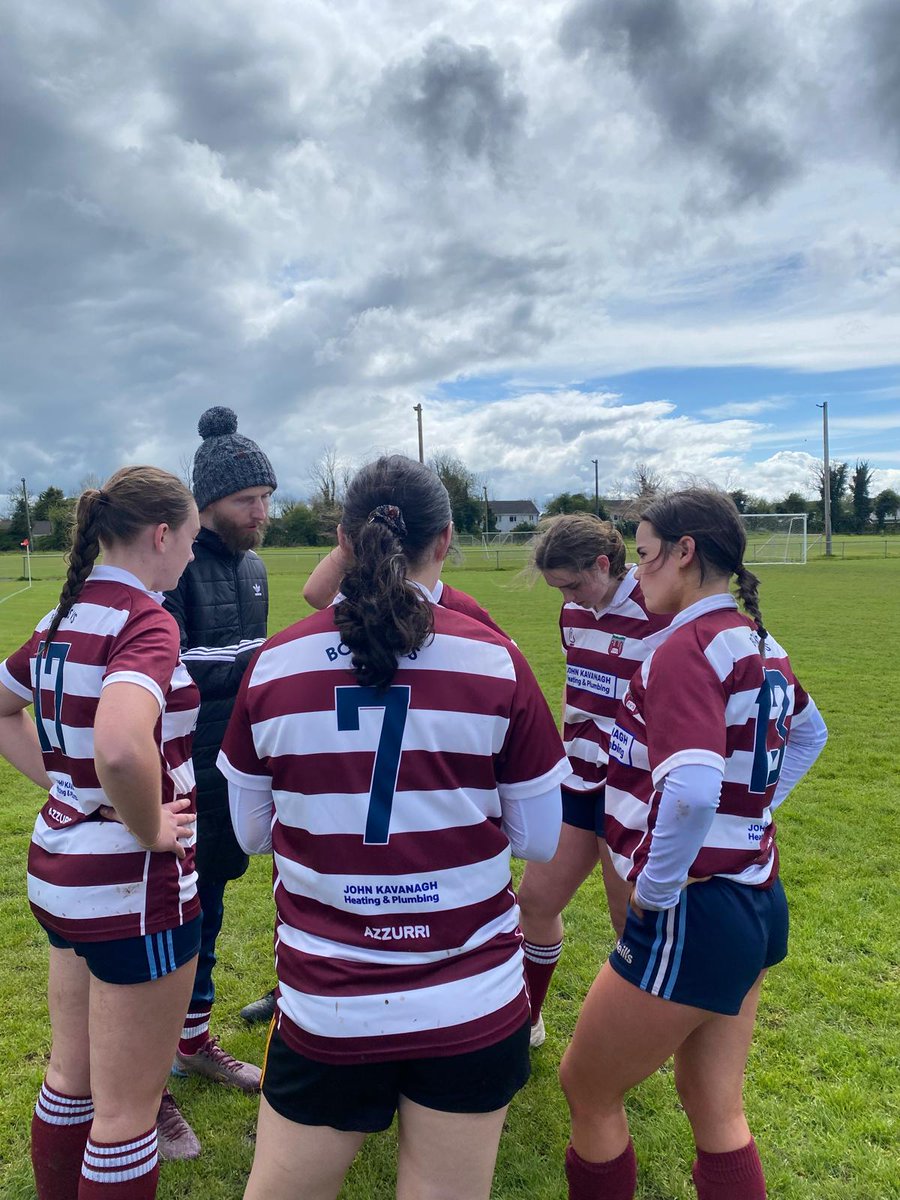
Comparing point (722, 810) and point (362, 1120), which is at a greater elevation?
point (722, 810)

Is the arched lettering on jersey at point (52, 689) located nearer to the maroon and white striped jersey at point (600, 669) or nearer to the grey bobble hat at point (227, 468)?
the grey bobble hat at point (227, 468)

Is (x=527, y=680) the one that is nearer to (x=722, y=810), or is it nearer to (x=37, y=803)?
(x=722, y=810)

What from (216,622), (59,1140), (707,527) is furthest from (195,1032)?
(707,527)

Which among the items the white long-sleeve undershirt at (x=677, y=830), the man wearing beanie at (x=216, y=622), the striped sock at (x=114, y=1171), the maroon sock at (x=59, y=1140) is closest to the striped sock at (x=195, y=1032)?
the man wearing beanie at (x=216, y=622)

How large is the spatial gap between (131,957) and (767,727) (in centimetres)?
160

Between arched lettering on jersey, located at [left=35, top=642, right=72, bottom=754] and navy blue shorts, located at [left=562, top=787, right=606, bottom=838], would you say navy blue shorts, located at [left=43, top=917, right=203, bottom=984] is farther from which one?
navy blue shorts, located at [left=562, top=787, right=606, bottom=838]

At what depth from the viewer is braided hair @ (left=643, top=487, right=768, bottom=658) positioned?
2.03 m

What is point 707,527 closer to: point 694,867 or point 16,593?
point 694,867

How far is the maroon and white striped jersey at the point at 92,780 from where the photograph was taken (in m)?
1.85

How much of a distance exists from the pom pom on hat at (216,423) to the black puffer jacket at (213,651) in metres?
0.46

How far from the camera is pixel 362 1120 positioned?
150 centimetres

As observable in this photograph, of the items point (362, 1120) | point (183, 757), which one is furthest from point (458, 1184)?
point (183, 757)

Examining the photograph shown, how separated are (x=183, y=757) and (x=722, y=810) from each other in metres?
1.37

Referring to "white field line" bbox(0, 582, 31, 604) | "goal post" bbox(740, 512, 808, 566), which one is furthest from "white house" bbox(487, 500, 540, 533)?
"white field line" bbox(0, 582, 31, 604)
